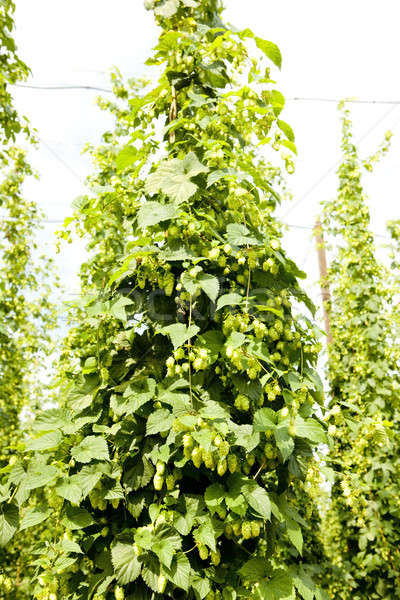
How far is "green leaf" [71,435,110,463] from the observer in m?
1.31

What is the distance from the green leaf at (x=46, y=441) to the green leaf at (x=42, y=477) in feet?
0.19

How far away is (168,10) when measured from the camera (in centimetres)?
187

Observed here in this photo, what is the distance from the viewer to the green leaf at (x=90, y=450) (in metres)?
1.31

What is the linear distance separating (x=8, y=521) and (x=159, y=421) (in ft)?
1.78

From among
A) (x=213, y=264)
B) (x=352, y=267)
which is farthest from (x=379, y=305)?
(x=213, y=264)

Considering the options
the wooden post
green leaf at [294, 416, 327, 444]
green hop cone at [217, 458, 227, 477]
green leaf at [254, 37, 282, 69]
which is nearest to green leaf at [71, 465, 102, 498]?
green hop cone at [217, 458, 227, 477]

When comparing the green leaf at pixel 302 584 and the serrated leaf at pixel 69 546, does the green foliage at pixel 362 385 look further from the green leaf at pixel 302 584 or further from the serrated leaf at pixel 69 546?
the serrated leaf at pixel 69 546

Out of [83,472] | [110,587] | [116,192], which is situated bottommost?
[110,587]

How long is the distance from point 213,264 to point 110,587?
1003 mm

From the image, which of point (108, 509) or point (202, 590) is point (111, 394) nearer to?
point (108, 509)

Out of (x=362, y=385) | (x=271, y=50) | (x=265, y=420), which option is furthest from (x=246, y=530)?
(x=362, y=385)

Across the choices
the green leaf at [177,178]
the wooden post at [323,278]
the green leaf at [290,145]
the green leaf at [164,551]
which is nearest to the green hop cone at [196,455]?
the green leaf at [164,551]

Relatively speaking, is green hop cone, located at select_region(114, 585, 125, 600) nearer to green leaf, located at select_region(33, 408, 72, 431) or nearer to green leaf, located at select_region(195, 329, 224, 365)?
green leaf, located at select_region(33, 408, 72, 431)

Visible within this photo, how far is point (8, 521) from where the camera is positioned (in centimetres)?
137
